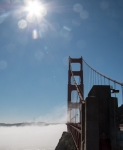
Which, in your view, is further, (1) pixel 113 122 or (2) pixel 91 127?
(1) pixel 113 122

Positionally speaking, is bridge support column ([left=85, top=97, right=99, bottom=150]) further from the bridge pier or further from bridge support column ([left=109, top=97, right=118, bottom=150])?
bridge support column ([left=109, top=97, right=118, bottom=150])

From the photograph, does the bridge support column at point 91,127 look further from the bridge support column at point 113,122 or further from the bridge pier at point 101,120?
the bridge support column at point 113,122

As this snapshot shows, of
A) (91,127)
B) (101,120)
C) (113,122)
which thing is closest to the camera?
(91,127)

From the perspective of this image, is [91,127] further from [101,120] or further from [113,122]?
[113,122]

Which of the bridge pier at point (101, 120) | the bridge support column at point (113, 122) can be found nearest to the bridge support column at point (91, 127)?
the bridge pier at point (101, 120)

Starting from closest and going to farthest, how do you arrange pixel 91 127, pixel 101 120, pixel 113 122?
pixel 91 127 < pixel 113 122 < pixel 101 120

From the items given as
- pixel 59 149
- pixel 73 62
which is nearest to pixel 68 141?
pixel 59 149

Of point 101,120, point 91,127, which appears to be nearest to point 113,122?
point 101,120

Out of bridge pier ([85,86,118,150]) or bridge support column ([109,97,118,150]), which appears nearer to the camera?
bridge pier ([85,86,118,150])

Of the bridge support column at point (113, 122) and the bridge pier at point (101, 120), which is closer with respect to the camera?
the bridge pier at point (101, 120)

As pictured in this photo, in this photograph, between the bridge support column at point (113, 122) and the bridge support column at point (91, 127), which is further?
the bridge support column at point (113, 122)

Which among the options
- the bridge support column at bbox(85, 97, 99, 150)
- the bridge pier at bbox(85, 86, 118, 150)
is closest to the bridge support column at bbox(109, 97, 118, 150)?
the bridge pier at bbox(85, 86, 118, 150)
